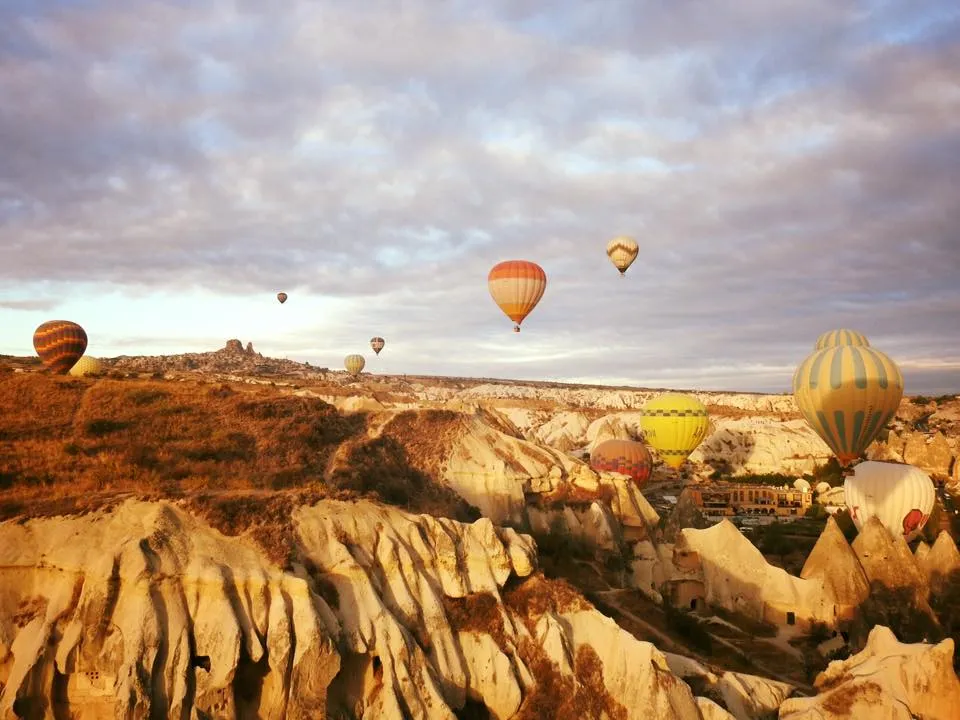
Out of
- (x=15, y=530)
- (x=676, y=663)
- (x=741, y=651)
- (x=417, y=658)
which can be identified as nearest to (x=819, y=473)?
(x=741, y=651)

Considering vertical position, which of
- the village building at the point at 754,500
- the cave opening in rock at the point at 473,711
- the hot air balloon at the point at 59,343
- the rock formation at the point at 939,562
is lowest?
the village building at the point at 754,500

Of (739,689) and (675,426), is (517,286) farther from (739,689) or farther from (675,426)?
(739,689)

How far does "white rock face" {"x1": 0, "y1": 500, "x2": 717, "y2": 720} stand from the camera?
18.7m

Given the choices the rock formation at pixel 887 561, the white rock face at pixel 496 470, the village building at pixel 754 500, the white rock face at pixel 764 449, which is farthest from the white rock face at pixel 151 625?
the white rock face at pixel 764 449

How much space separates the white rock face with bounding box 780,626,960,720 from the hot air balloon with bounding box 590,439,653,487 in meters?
39.4

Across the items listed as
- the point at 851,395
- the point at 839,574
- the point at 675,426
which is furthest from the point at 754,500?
the point at 839,574

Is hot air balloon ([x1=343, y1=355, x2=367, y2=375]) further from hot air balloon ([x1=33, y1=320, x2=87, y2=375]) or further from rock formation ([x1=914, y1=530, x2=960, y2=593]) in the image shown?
rock formation ([x1=914, y1=530, x2=960, y2=593])

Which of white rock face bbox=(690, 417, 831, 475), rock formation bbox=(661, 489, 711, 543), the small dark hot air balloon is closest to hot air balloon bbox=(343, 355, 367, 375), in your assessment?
the small dark hot air balloon

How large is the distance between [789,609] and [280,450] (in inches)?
882

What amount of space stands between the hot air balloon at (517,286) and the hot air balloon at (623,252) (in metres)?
12.0

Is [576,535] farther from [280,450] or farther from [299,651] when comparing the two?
[299,651]

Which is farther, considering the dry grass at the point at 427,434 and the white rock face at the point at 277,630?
the dry grass at the point at 427,434

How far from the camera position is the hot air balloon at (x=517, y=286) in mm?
57156

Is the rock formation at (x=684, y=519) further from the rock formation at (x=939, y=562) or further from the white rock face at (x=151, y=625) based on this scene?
the white rock face at (x=151, y=625)
